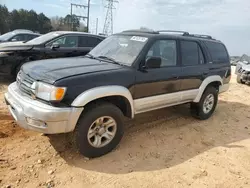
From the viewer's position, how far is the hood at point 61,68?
3.29m

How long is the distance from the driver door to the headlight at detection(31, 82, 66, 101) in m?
1.31

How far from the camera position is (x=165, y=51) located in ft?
15.0

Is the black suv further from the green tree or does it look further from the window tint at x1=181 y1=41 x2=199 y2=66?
the green tree

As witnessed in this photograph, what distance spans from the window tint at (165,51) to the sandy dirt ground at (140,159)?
1365mm

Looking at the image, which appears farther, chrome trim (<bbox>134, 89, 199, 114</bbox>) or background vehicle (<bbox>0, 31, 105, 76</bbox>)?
background vehicle (<bbox>0, 31, 105, 76</bbox>)

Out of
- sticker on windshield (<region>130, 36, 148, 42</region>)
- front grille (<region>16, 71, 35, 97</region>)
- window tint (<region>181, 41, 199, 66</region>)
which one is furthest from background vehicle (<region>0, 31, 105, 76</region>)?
window tint (<region>181, 41, 199, 66</region>)

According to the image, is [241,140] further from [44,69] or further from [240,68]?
[240,68]

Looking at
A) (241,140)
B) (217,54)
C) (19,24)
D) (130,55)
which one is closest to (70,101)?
(130,55)

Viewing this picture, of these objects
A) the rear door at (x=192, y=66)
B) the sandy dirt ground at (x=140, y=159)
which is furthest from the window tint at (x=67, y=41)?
the rear door at (x=192, y=66)

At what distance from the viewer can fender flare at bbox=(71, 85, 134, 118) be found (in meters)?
3.22

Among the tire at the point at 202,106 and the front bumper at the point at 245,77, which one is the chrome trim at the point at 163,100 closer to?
the tire at the point at 202,106

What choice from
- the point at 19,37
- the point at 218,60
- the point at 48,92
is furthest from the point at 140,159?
the point at 19,37

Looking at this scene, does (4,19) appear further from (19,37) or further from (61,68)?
(61,68)

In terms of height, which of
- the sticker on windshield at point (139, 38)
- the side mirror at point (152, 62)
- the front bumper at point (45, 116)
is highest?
the sticker on windshield at point (139, 38)
